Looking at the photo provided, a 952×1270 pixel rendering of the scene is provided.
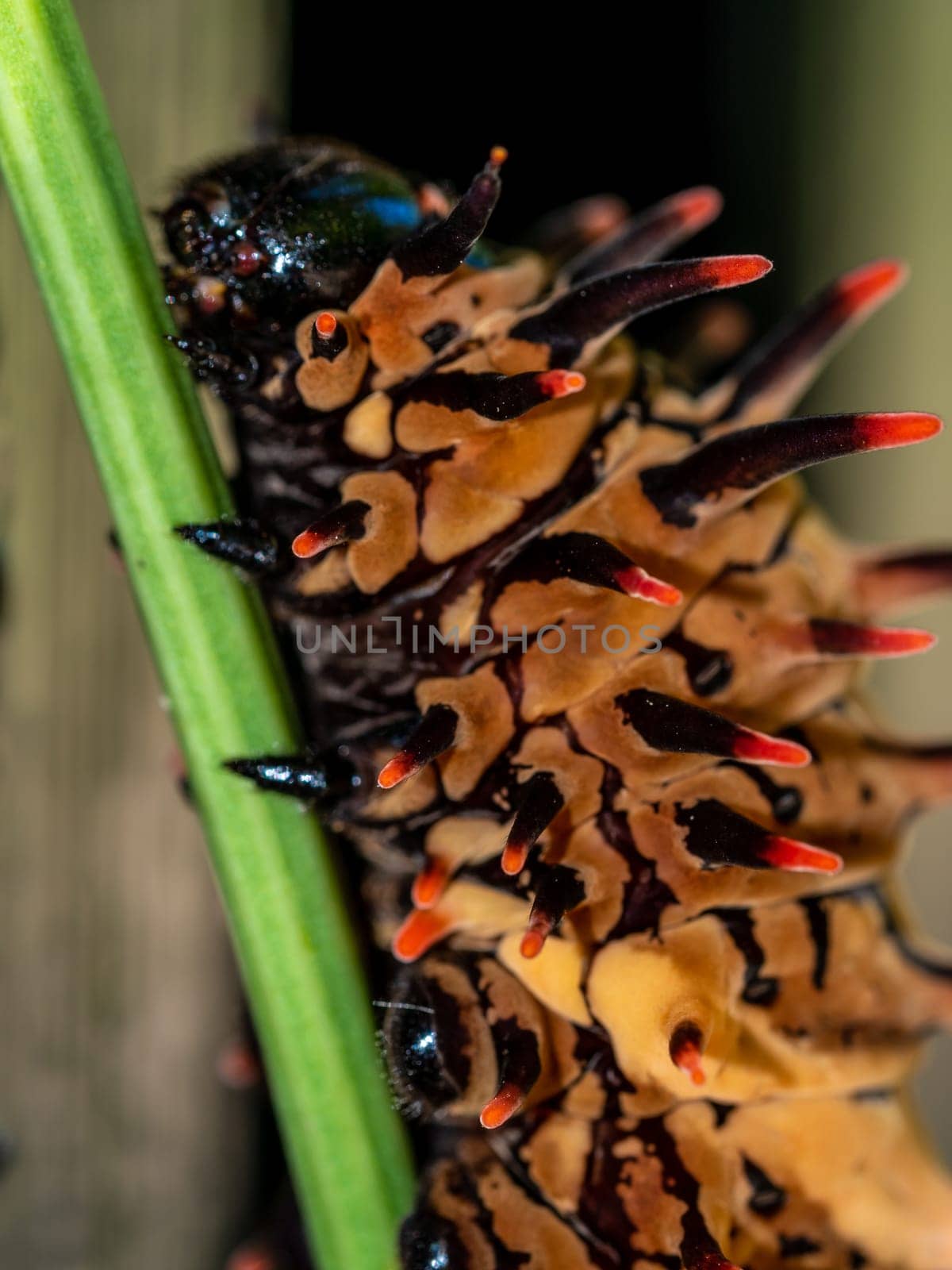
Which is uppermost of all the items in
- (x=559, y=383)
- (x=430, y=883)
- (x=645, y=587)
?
(x=559, y=383)

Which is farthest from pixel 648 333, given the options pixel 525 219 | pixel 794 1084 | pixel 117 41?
pixel 794 1084

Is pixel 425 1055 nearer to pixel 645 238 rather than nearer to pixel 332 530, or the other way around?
pixel 332 530

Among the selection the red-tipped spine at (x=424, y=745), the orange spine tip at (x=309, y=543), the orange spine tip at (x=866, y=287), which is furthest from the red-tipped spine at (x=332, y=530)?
the orange spine tip at (x=866, y=287)

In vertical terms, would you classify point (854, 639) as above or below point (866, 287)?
below

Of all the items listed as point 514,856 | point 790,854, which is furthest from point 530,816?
point 790,854

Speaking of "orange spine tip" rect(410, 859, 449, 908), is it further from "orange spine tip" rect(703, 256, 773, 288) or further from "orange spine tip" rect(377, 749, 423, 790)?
"orange spine tip" rect(703, 256, 773, 288)

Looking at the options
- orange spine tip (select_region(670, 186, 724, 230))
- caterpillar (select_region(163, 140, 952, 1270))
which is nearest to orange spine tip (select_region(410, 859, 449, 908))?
caterpillar (select_region(163, 140, 952, 1270))

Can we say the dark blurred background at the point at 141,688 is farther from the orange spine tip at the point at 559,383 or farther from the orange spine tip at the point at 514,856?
the orange spine tip at the point at 514,856
